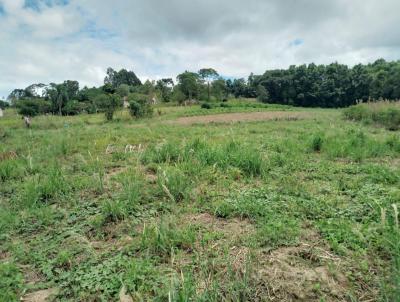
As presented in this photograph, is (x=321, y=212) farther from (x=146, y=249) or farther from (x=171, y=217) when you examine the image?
(x=146, y=249)

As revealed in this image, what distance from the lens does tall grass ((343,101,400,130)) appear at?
535 inches

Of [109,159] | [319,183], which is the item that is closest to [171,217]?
[319,183]

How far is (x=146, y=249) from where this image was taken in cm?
272

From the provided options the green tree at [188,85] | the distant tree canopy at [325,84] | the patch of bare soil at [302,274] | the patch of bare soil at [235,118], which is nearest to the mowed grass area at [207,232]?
the patch of bare soil at [302,274]

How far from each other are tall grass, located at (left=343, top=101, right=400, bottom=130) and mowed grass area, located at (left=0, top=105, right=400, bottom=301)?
10.5 m

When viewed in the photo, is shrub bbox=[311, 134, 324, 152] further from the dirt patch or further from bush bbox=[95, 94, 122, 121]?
bush bbox=[95, 94, 122, 121]

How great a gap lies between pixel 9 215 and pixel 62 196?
0.74 meters

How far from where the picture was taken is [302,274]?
2297 mm

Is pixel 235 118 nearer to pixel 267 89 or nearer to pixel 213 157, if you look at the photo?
pixel 213 157

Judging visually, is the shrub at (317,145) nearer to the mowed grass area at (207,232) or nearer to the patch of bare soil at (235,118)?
→ the mowed grass area at (207,232)

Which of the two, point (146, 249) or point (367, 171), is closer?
point (146, 249)

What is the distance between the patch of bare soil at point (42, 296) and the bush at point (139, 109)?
2461 cm

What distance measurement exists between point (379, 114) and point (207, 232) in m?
15.4

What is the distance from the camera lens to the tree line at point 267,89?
4851 centimetres
